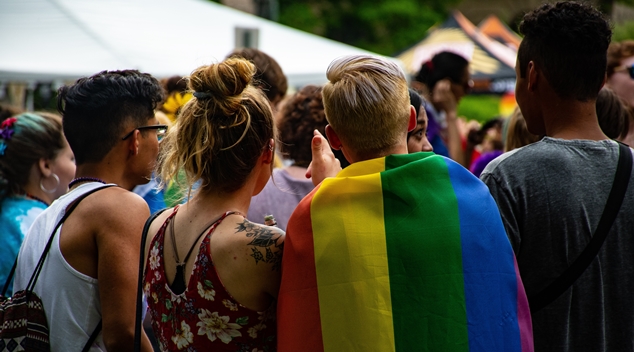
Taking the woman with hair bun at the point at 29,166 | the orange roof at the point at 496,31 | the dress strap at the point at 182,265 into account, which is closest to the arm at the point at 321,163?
the dress strap at the point at 182,265

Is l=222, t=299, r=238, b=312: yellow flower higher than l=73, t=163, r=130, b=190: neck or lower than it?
lower

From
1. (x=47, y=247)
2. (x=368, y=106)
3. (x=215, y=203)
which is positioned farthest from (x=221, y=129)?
(x=47, y=247)

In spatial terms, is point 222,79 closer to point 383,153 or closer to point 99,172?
point 383,153

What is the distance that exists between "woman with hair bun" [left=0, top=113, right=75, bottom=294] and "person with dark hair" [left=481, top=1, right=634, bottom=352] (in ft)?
8.33

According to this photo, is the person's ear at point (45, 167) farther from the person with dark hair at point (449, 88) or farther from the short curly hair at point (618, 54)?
the short curly hair at point (618, 54)

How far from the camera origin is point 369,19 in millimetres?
20344

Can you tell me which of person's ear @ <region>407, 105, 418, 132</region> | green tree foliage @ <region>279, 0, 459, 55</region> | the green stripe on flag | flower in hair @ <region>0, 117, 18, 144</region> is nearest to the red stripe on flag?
the green stripe on flag

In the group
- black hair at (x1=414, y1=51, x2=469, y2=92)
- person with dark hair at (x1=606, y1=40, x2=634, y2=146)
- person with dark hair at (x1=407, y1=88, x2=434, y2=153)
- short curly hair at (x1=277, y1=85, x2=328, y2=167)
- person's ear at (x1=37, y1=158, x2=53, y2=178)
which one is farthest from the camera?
black hair at (x1=414, y1=51, x2=469, y2=92)

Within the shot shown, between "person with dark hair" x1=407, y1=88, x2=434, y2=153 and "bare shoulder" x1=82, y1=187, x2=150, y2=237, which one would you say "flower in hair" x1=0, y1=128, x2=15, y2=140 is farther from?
"person with dark hair" x1=407, y1=88, x2=434, y2=153

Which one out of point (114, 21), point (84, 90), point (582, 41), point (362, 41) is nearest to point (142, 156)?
point (84, 90)

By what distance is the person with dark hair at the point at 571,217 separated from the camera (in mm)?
2311

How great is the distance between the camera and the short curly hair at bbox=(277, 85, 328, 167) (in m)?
3.48

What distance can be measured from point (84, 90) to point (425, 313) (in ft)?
5.31

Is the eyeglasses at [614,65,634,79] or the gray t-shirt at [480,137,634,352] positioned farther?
the eyeglasses at [614,65,634,79]
